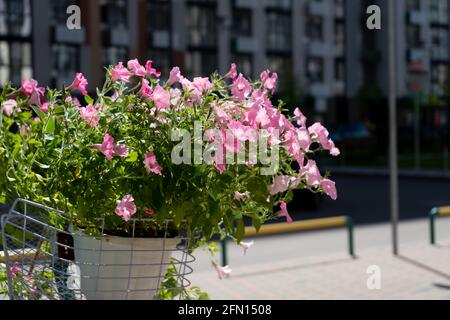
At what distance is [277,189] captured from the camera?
271 centimetres

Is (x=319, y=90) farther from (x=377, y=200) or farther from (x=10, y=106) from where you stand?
(x=10, y=106)

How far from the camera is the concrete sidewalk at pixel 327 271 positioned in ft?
26.2

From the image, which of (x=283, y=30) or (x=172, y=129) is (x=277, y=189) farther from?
(x=283, y=30)

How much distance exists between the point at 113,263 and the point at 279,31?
50041 mm

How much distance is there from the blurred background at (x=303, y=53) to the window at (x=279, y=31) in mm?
64

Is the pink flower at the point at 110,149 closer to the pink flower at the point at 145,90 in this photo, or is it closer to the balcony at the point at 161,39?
the pink flower at the point at 145,90

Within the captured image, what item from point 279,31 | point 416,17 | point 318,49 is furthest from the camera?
point 416,17

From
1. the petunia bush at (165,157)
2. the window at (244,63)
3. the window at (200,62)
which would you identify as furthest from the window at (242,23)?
the petunia bush at (165,157)

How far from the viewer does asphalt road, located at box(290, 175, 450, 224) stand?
56.9 ft

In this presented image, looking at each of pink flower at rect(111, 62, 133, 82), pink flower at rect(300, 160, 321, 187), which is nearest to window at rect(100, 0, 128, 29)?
pink flower at rect(111, 62, 133, 82)

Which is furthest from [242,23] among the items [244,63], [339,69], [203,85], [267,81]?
[203,85]

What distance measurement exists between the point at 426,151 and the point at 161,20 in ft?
53.8

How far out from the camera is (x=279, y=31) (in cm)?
5191

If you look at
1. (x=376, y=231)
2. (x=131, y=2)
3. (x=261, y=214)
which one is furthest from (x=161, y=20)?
(x=261, y=214)
